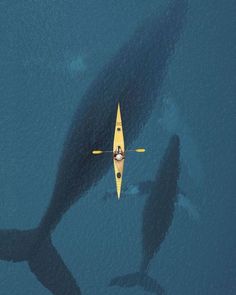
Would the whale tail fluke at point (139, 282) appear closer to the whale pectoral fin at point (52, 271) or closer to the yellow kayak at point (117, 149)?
the whale pectoral fin at point (52, 271)

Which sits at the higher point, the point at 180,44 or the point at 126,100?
the point at 180,44

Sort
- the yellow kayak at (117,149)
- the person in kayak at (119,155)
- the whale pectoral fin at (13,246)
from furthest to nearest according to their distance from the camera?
the yellow kayak at (117,149), the person in kayak at (119,155), the whale pectoral fin at (13,246)

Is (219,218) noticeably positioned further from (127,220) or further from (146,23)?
(146,23)

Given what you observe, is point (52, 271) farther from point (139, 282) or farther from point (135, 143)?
point (135, 143)

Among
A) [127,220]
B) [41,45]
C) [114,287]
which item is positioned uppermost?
[41,45]

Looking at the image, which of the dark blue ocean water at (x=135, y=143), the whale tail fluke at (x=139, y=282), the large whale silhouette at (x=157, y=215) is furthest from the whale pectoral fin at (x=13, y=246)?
Answer: the large whale silhouette at (x=157, y=215)

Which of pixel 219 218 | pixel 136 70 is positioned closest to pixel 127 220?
pixel 219 218

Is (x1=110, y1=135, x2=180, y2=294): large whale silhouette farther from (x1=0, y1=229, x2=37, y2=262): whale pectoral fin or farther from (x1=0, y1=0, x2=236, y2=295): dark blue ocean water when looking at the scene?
(x1=0, y1=229, x2=37, y2=262): whale pectoral fin

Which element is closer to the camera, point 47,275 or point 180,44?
point 47,275
